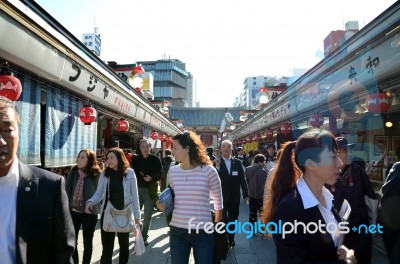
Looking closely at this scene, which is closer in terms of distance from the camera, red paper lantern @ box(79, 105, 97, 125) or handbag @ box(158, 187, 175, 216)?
handbag @ box(158, 187, 175, 216)

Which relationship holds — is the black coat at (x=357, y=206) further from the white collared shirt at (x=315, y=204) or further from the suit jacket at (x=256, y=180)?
the suit jacket at (x=256, y=180)

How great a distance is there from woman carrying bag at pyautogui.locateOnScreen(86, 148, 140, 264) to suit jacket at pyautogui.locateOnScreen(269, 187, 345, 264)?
2.79 meters

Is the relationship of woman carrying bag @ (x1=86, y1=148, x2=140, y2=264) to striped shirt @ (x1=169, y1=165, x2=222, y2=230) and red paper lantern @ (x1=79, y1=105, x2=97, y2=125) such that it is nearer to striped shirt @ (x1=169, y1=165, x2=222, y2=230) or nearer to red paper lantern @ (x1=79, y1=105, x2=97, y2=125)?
striped shirt @ (x1=169, y1=165, x2=222, y2=230)

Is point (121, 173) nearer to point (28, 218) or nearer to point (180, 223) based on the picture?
point (180, 223)

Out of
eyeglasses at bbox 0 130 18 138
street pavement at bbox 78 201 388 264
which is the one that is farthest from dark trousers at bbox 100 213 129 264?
eyeglasses at bbox 0 130 18 138

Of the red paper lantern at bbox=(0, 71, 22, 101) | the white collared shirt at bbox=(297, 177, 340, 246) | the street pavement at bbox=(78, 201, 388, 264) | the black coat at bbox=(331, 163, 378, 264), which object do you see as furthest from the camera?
the street pavement at bbox=(78, 201, 388, 264)

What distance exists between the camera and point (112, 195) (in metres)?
4.27

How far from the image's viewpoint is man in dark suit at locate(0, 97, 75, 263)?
1.66m

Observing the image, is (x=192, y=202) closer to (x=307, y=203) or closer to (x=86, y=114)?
(x=307, y=203)

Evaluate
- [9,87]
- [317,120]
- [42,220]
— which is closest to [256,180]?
[317,120]

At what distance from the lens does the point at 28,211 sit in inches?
67.2

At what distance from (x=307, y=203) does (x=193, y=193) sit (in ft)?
5.13

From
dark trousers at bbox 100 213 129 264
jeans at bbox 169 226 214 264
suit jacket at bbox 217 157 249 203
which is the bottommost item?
dark trousers at bbox 100 213 129 264

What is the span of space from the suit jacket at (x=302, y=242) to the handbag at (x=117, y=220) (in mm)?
2718
